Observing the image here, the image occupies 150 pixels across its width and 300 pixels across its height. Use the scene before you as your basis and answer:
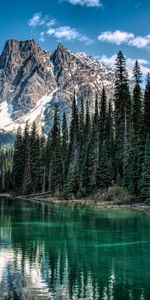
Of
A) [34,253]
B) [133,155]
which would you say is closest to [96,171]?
[133,155]

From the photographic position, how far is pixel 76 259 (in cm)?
3014

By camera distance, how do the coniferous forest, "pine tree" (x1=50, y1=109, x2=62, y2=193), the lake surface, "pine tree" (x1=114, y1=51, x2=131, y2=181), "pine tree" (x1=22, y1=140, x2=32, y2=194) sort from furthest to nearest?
"pine tree" (x1=22, y1=140, x2=32, y2=194) < "pine tree" (x1=50, y1=109, x2=62, y2=193) < "pine tree" (x1=114, y1=51, x2=131, y2=181) < the coniferous forest < the lake surface

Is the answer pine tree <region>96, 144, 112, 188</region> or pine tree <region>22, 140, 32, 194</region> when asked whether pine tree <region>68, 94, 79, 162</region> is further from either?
pine tree <region>96, 144, 112, 188</region>

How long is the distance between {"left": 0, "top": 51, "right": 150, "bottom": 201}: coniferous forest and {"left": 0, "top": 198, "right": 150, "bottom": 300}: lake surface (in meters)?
22.7

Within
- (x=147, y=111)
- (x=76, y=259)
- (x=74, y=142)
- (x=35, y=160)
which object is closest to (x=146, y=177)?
(x=147, y=111)

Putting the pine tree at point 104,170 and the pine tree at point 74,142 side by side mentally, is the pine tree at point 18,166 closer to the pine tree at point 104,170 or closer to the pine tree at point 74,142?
the pine tree at point 74,142

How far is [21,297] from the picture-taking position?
20969 millimetres

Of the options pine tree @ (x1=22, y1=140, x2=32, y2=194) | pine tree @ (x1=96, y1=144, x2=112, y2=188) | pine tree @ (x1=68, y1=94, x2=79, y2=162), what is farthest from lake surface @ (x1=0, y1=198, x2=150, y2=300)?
pine tree @ (x1=22, y1=140, x2=32, y2=194)

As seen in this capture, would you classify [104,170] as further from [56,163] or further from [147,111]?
[56,163]

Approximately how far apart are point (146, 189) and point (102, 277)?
137 feet

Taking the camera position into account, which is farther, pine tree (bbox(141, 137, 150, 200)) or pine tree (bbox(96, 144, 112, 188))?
pine tree (bbox(96, 144, 112, 188))

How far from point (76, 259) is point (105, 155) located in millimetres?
53955

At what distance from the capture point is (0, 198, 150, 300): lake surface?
73.6ft

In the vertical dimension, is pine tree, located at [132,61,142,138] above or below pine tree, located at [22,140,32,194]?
above
